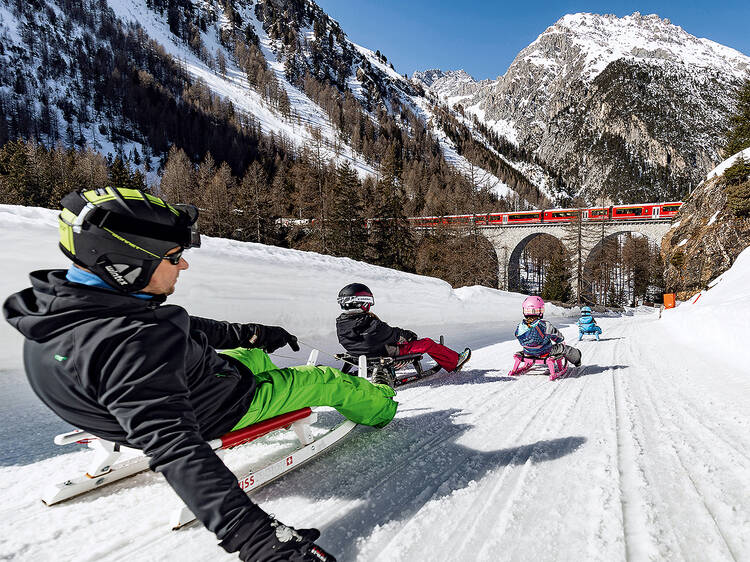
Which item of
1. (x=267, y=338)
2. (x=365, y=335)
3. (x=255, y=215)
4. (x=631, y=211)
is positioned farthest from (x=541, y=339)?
(x=631, y=211)

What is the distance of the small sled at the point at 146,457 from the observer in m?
1.79

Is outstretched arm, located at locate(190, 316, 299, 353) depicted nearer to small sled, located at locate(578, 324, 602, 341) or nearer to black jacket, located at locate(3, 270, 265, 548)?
black jacket, located at locate(3, 270, 265, 548)

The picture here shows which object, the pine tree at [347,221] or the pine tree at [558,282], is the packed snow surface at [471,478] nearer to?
the pine tree at [347,221]

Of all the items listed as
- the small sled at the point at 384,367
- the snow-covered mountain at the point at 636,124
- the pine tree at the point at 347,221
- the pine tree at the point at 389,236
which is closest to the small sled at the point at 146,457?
the small sled at the point at 384,367

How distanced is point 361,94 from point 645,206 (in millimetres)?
113384

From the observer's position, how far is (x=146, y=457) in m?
1.78

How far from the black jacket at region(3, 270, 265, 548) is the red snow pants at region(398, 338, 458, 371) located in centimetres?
358

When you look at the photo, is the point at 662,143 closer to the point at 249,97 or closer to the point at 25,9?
the point at 249,97

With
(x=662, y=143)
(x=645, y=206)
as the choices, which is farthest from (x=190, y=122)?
(x=662, y=143)

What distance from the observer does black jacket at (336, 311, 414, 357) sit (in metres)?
4.29

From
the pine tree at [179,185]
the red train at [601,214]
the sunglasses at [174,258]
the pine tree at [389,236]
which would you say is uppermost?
the pine tree at [179,185]

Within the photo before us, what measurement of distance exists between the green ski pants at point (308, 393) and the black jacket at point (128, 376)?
2.34 ft

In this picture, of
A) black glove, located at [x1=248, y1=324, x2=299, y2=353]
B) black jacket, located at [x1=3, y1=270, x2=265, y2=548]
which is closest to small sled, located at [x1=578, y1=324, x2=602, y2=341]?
black glove, located at [x1=248, y1=324, x2=299, y2=353]

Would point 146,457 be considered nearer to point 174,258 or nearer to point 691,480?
point 174,258
